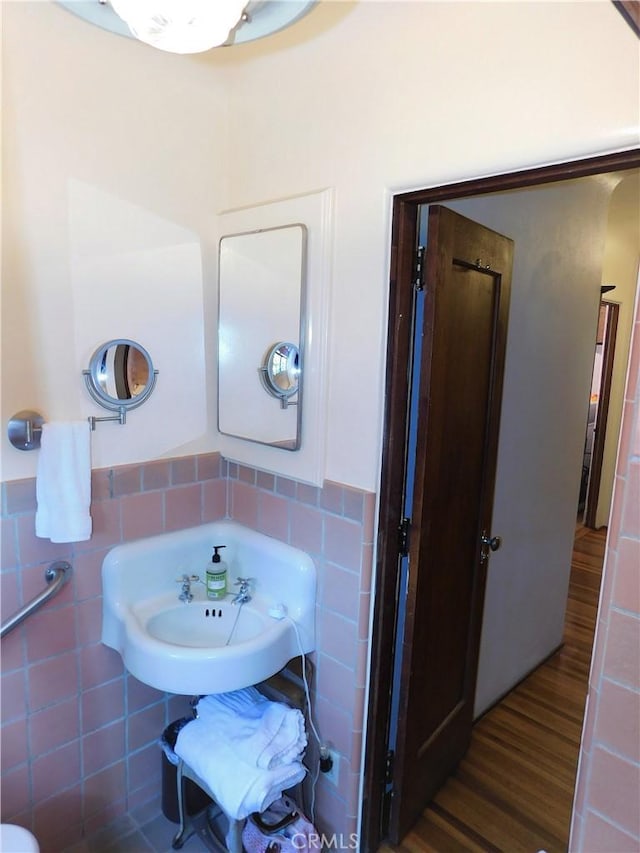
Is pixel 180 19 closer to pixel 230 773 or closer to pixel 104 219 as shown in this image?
pixel 104 219

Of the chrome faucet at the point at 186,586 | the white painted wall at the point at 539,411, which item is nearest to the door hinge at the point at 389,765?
the white painted wall at the point at 539,411

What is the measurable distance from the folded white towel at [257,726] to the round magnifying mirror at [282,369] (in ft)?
3.11

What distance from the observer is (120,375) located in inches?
61.7

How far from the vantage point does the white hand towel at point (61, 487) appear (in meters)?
1.40

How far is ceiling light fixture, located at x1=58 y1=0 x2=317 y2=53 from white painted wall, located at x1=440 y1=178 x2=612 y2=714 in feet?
2.80

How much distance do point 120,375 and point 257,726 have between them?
110 cm

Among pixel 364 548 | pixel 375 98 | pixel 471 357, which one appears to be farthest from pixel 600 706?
pixel 375 98

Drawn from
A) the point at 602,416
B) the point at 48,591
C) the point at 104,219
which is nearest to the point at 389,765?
the point at 48,591

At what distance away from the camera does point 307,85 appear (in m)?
1.46

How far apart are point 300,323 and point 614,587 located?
1029 mm

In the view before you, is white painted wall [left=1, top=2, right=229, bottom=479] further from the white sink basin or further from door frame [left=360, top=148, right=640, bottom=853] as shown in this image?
door frame [left=360, top=148, right=640, bottom=853]

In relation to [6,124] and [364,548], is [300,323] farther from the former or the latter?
[6,124]

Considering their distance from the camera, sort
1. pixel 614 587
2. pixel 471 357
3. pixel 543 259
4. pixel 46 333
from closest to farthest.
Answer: pixel 614 587 → pixel 46 333 → pixel 471 357 → pixel 543 259

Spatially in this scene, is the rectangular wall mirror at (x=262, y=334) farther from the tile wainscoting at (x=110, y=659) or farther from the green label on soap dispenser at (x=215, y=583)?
the green label on soap dispenser at (x=215, y=583)
